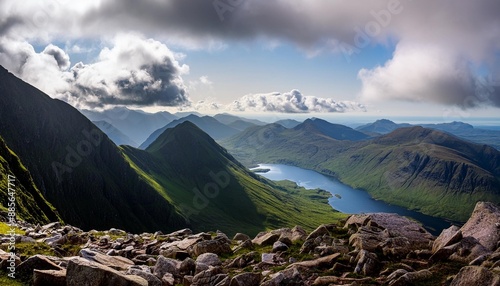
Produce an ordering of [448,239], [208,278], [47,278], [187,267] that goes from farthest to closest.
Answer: [448,239], [187,267], [208,278], [47,278]

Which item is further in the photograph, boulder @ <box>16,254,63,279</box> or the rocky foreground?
boulder @ <box>16,254,63,279</box>

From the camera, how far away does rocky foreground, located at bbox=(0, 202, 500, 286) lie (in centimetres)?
1328

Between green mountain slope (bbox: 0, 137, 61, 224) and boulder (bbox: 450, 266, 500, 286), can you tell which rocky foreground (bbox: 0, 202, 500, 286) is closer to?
boulder (bbox: 450, 266, 500, 286)

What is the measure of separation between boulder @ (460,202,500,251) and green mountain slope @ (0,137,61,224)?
10926 centimetres

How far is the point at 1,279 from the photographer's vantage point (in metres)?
13.7

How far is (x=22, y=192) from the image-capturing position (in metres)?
115

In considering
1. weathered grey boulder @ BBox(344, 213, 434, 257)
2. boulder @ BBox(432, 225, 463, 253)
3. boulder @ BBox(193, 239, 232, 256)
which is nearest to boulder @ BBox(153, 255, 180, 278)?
boulder @ BBox(193, 239, 232, 256)

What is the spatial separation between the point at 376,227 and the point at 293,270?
467 inches

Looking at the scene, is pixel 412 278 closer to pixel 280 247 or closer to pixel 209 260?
pixel 280 247

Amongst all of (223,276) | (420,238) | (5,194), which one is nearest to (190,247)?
(223,276)

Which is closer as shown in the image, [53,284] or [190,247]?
[53,284]


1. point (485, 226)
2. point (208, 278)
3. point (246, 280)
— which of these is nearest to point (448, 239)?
point (485, 226)

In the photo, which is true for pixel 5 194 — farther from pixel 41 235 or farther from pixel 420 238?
pixel 420 238

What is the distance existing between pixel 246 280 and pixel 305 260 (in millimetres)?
5407
